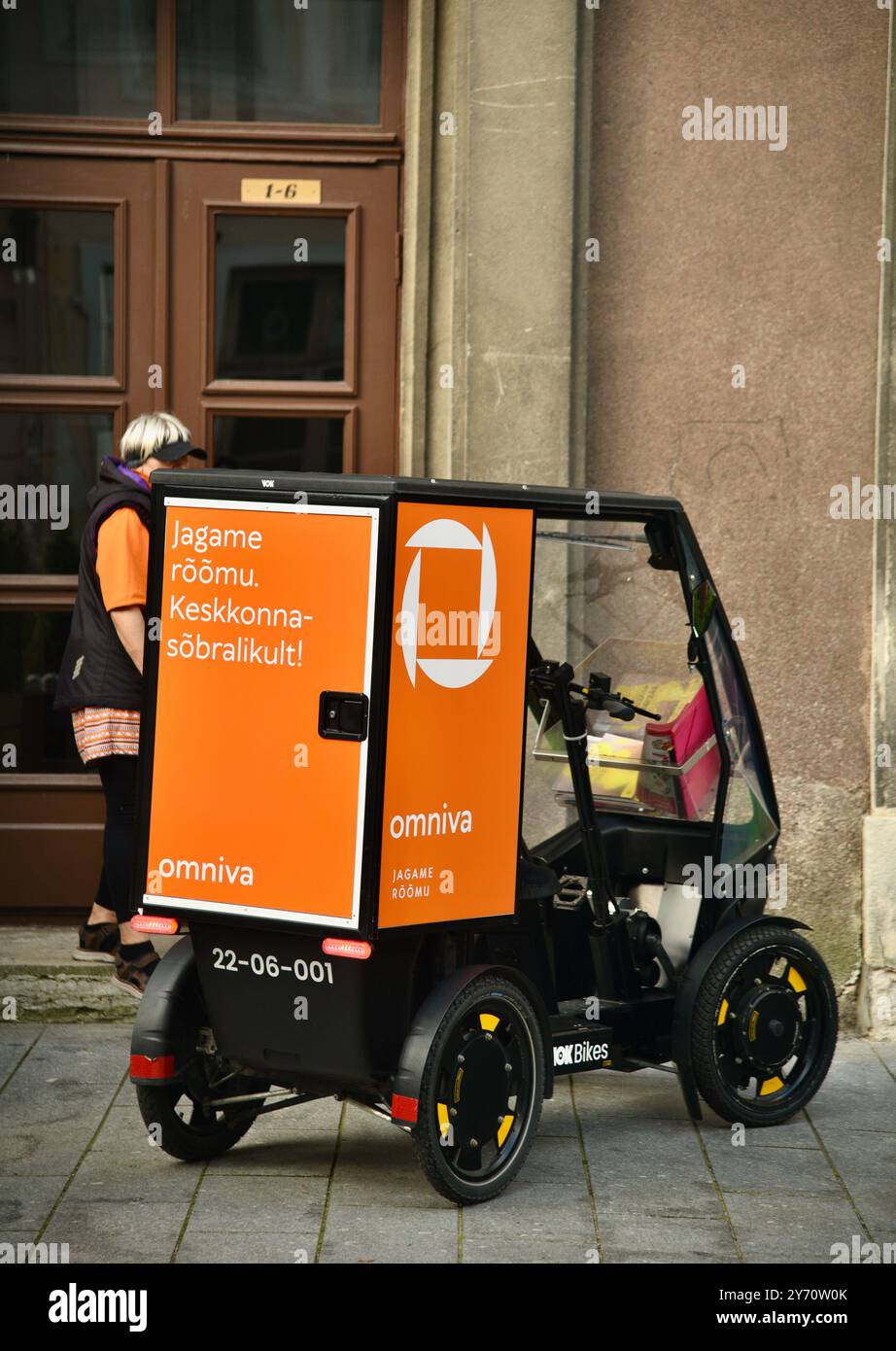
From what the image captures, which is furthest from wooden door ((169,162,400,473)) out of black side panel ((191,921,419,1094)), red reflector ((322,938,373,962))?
red reflector ((322,938,373,962))

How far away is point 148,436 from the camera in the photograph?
6305 millimetres

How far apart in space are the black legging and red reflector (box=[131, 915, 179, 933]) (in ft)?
5.26

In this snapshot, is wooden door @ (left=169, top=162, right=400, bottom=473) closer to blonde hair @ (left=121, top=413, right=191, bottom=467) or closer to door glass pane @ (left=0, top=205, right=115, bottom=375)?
door glass pane @ (left=0, top=205, right=115, bottom=375)

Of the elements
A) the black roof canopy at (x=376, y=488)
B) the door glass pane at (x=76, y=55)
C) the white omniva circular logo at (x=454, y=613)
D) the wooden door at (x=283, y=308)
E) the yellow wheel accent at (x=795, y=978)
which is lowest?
the yellow wheel accent at (x=795, y=978)

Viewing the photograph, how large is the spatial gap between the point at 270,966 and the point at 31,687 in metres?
2.88

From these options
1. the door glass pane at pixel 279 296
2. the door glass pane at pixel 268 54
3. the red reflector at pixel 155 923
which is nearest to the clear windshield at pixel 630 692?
the red reflector at pixel 155 923

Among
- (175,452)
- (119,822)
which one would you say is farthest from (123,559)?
(119,822)

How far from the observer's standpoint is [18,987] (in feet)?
21.9

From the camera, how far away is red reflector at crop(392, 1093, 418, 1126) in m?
4.47

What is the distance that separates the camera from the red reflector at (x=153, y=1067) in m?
4.77

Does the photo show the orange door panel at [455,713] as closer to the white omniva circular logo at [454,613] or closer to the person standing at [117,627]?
the white omniva circular logo at [454,613]

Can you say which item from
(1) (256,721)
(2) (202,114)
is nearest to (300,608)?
(1) (256,721)

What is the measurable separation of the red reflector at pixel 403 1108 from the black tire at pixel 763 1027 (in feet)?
3.63

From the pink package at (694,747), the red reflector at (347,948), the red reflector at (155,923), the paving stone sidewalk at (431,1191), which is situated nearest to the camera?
the red reflector at (347,948)
